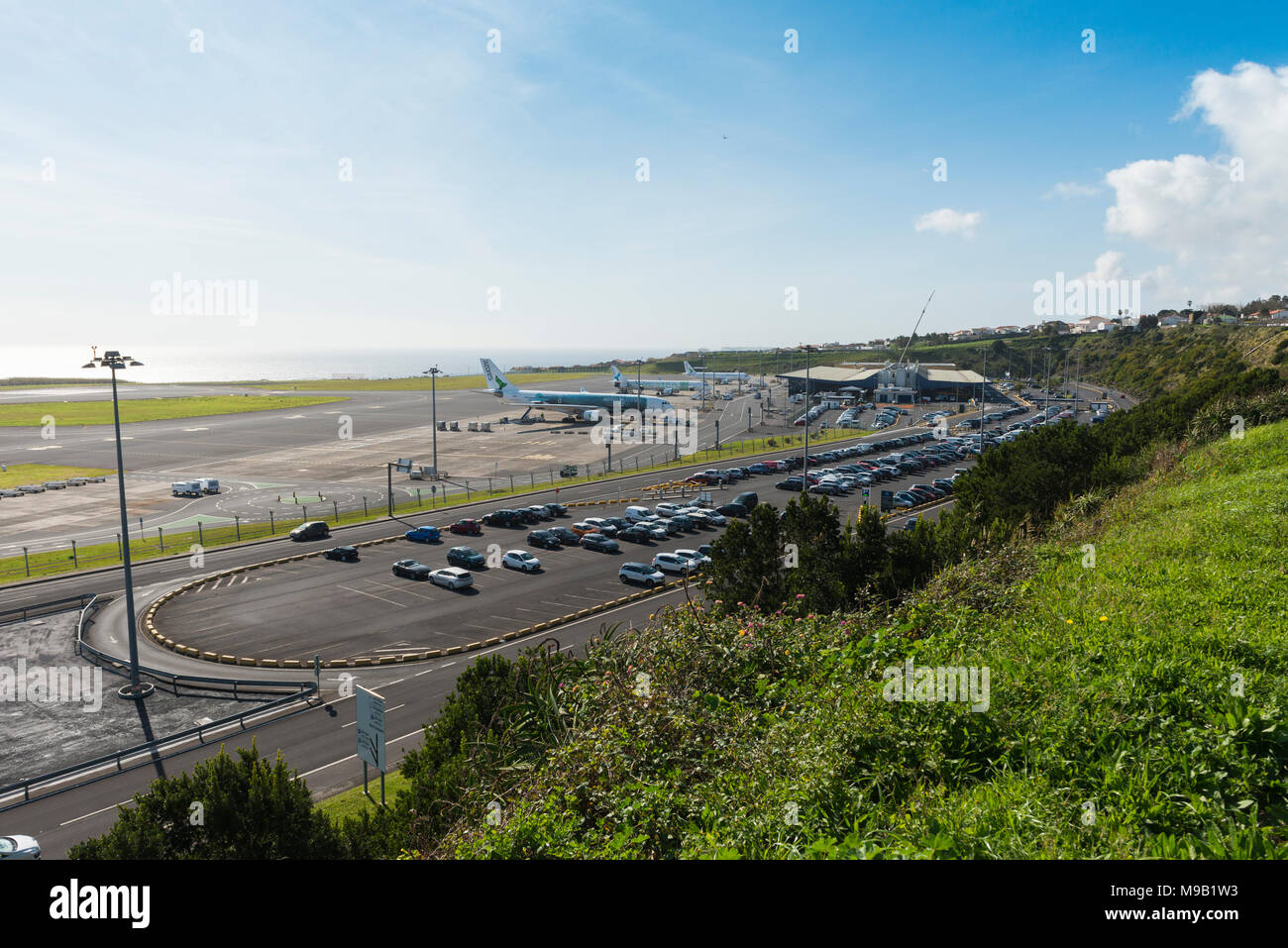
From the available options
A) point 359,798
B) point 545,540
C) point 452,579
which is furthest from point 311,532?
point 359,798

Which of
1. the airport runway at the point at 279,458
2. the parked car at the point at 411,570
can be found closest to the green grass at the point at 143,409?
the airport runway at the point at 279,458

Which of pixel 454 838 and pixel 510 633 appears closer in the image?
pixel 454 838

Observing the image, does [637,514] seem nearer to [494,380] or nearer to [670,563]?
[670,563]

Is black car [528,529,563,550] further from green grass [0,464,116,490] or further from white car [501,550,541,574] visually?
green grass [0,464,116,490]


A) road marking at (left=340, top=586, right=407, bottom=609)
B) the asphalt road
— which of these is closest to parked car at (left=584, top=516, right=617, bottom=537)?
the asphalt road

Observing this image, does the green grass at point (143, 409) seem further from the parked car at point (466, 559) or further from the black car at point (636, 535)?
the black car at point (636, 535)

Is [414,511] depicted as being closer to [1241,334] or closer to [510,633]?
[510,633]
